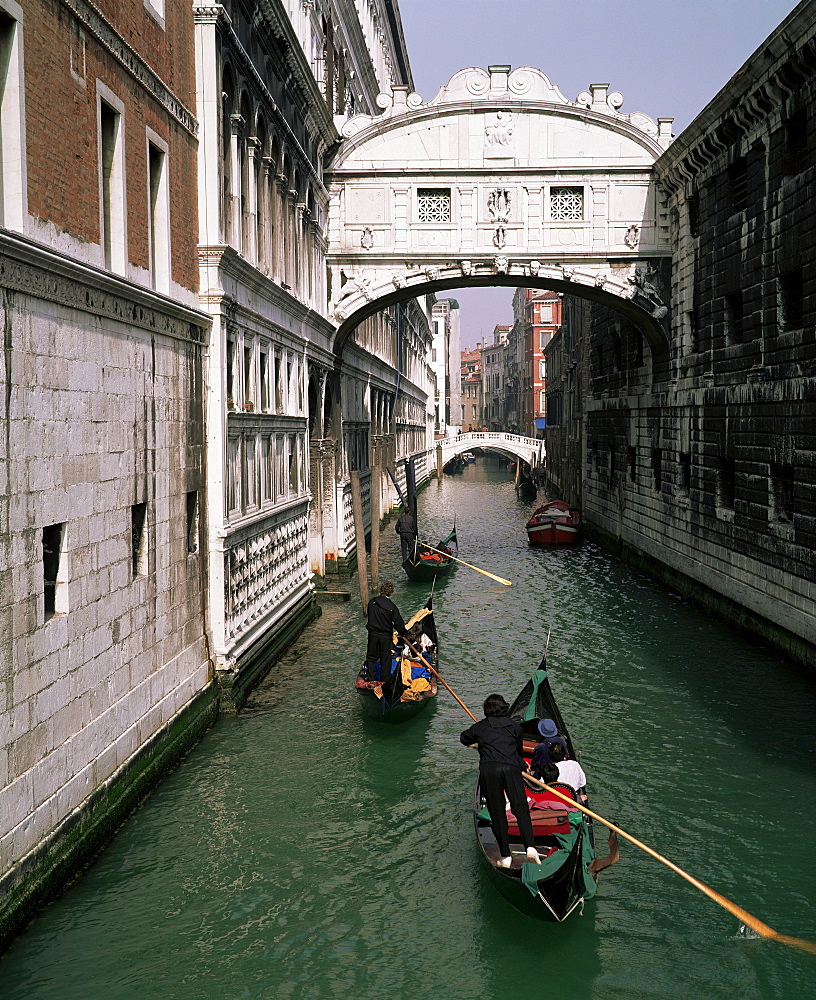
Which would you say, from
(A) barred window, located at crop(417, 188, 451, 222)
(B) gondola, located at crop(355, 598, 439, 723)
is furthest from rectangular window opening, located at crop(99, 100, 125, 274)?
(A) barred window, located at crop(417, 188, 451, 222)

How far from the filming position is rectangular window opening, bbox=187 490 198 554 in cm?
995

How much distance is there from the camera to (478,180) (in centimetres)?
1830


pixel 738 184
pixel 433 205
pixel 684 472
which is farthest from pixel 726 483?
pixel 433 205

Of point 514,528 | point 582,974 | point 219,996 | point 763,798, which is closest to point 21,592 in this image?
point 219,996

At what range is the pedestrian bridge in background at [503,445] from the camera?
55062 millimetres

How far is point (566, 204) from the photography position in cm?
1834

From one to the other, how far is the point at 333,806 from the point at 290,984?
258 cm

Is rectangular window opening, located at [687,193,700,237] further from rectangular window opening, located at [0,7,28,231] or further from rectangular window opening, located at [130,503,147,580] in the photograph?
rectangular window opening, located at [0,7,28,231]

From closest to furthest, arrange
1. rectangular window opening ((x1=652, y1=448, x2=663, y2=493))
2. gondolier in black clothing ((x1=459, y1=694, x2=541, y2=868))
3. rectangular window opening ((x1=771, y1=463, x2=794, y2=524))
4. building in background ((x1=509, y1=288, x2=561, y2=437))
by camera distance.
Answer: gondolier in black clothing ((x1=459, y1=694, x2=541, y2=868)), rectangular window opening ((x1=771, y1=463, x2=794, y2=524)), rectangular window opening ((x1=652, y1=448, x2=663, y2=493)), building in background ((x1=509, y1=288, x2=561, y2=437))

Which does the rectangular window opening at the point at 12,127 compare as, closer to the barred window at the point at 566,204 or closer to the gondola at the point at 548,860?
the gondola at the point at 548,860

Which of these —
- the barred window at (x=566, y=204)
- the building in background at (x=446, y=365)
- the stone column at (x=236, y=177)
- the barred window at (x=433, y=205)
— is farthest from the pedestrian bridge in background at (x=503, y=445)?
the stone column at (x=236, y=177)

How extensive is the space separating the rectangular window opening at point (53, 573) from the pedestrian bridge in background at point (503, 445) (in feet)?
156

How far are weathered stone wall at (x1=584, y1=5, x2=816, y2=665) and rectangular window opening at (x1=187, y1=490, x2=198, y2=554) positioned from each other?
729 cm

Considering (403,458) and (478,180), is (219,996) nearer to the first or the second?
(478,180)
